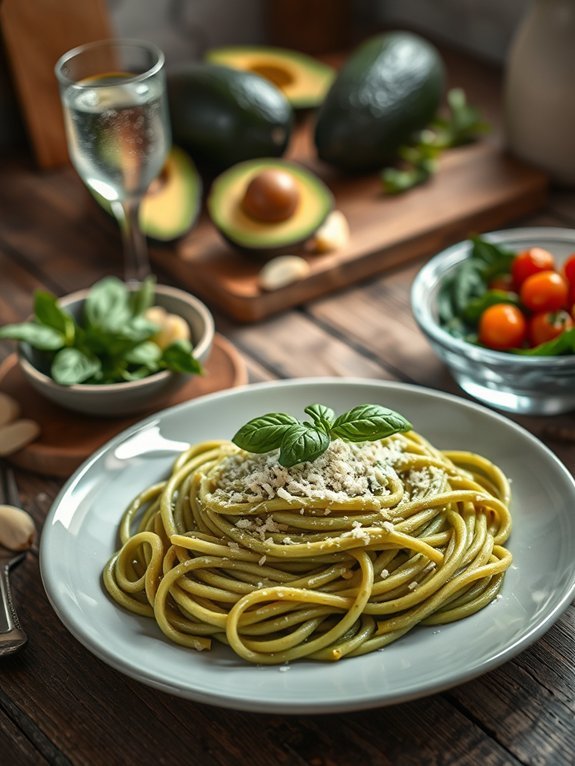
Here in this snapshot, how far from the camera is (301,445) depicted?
4.06ft

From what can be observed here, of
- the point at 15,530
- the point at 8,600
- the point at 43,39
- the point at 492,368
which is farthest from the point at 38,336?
the point at 43,39

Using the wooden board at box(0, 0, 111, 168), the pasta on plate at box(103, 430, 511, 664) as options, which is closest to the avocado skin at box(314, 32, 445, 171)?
the wooden board at box(0, 0, 111, 168)

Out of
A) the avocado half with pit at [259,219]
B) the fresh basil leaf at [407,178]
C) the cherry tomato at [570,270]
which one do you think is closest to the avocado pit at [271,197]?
the avocado half with pit at [259,219]

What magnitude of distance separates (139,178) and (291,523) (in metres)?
0.87

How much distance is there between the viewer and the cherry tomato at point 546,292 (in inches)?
67.0

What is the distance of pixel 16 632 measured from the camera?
1312 mm

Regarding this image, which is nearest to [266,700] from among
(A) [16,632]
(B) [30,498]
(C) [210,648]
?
(C) [210,648]

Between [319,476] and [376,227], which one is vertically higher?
[319,476]

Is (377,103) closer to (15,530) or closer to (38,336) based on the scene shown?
(38,336)

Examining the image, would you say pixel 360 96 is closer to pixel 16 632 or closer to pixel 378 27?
pixel 378 27

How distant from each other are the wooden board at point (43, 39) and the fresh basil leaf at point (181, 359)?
116cm

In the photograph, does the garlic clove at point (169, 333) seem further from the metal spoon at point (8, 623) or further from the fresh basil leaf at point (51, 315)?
the metal spoon at point (8, 623)

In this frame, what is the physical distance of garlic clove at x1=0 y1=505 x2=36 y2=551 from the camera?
1478 mm

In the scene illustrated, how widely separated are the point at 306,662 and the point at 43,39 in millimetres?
1854
